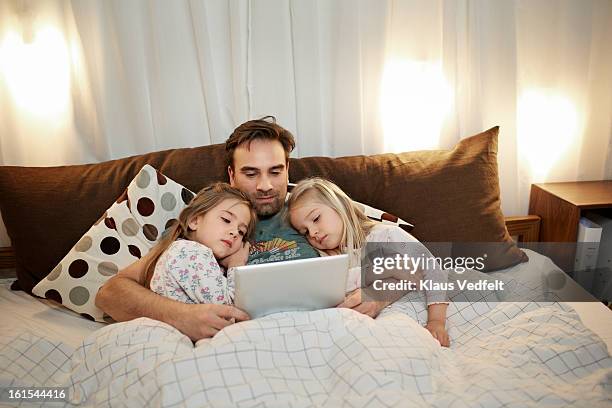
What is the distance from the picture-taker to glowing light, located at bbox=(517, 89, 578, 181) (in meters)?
2.46

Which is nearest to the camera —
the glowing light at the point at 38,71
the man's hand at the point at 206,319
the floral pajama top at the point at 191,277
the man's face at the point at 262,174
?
the man's hand at the point at 206,319

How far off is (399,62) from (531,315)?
1279 mm

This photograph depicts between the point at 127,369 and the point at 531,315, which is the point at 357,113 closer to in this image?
the point at 531,315

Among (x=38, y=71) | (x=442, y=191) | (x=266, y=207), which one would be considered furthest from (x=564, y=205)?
(x=38, y=71)

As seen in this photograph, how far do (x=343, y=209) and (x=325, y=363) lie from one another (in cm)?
59

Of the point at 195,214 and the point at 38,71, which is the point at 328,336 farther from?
the point at 38,71

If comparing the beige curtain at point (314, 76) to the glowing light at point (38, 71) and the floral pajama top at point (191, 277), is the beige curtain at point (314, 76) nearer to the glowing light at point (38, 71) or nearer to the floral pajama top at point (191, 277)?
the glowing light at point (38, 71)

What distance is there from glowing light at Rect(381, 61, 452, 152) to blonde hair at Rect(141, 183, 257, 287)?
3.01ft

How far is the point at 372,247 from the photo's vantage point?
1.72m

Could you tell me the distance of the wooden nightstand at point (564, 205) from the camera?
7.13ft

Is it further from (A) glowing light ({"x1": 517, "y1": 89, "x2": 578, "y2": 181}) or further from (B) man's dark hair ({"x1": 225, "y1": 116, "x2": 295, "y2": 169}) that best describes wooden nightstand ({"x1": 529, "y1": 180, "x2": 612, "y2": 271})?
(B) man's dark hair ({"x1": 225, "y1": 116, "x2": 295, "y2": 169})

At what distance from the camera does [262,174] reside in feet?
5.89

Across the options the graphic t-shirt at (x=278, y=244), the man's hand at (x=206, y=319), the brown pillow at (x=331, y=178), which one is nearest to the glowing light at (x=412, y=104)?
the brown pillow at (x=331, y=178)

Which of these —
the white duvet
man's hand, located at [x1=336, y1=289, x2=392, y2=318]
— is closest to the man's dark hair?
man's hand, located at [x1=336, y1=289, x2=392, y2=318]
